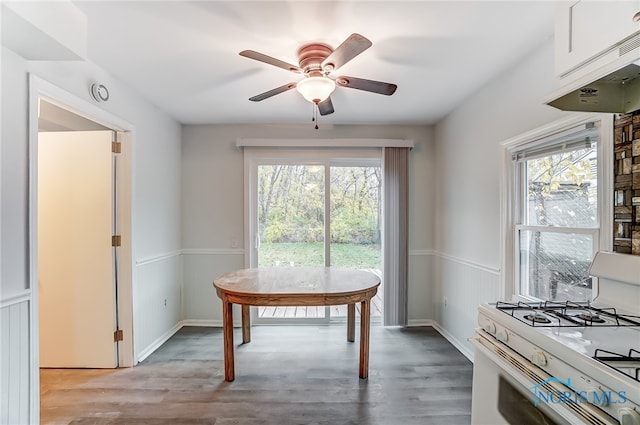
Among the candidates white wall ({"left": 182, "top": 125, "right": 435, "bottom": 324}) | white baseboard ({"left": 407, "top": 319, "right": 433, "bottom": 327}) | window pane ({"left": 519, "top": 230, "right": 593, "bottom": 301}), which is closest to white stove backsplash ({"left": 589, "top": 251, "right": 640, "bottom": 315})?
window pane ({"left": 519, "top": 230, "right": 593, "bottom": 301})

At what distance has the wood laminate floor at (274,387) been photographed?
203 cm

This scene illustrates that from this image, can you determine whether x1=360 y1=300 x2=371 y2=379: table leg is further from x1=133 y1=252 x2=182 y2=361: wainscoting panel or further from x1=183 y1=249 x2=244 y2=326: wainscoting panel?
x1=133 y1=252 x2=182 y2=361: wainscoting panel

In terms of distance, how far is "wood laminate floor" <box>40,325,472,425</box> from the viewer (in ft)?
6.65

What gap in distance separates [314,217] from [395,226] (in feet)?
3.26

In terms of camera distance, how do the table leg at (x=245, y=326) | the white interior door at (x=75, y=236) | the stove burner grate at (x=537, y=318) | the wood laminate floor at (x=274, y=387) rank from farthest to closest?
the table leg at (x=245, y=326) < the white interior door at (x=75, y=236) < the wood laminate floor at (x=274, y=387) < the stove burner grate at (x=537, y=318)

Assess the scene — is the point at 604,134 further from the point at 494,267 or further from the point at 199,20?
the point at 199,20

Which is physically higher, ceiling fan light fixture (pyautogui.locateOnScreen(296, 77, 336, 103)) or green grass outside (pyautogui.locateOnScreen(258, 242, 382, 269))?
ceiling fan light fixture (pyautogui.locateOnScreen(296, 77, 336, 103))

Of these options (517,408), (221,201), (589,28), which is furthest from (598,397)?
(221,201)

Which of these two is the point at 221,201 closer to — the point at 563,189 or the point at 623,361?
the point at 563,189

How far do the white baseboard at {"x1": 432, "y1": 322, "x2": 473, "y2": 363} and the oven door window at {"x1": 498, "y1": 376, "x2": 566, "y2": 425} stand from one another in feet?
6.01

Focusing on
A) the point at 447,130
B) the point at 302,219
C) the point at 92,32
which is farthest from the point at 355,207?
the point at 92,32

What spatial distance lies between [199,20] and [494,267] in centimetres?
278

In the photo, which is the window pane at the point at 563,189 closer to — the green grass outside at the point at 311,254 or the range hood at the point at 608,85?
the range hood at the point at 608,85

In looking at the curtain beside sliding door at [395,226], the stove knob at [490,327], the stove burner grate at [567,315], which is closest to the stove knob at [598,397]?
the stove burner grate at [567,315]
